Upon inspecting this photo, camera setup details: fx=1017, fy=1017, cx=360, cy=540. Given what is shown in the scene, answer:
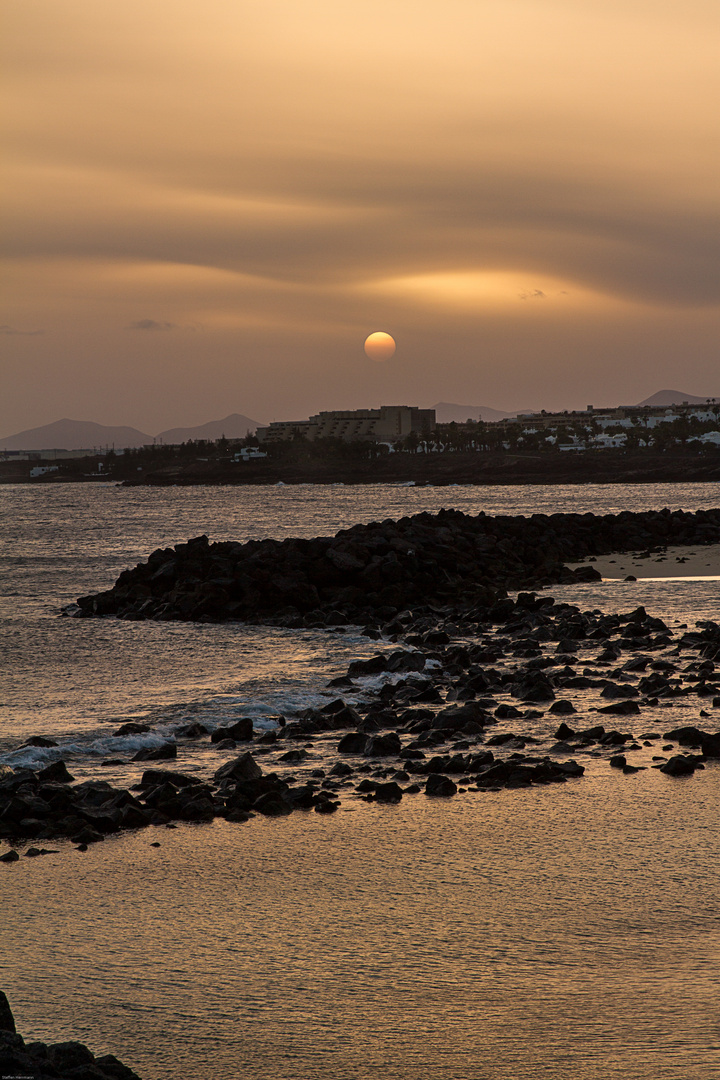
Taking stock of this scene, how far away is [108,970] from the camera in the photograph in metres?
5.61

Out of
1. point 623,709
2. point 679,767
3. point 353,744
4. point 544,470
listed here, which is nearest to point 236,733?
point 353,744

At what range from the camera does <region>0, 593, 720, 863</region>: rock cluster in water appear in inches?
334

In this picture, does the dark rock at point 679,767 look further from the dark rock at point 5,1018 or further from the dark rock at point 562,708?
the dark rock at point 5,1018

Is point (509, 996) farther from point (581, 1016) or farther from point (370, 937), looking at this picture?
point (370, 937)

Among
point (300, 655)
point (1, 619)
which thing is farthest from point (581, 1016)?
point (1, 619)

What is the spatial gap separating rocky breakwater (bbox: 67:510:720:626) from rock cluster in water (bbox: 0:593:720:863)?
706 cm

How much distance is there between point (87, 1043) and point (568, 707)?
791cm

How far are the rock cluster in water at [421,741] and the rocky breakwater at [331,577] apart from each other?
7060 mm

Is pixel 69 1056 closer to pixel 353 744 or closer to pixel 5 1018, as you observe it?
pixel 5 1018

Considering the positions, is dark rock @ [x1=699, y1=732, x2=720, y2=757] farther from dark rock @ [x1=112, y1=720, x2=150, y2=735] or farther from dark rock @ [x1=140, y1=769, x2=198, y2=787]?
dark rock @ [x1=112, y1=720, x2=150, y2=735]

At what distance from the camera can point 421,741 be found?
1046cm

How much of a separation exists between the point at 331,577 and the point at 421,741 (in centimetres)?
1489

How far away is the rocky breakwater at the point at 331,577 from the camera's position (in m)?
23.4

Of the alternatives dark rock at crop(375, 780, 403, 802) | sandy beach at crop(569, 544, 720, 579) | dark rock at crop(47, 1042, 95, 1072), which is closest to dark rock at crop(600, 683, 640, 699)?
dark rock at crop(375, 780, 403, 802)
